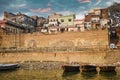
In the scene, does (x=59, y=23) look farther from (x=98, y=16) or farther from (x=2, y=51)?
(x=2, y=51)

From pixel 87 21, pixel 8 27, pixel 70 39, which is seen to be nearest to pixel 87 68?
pixel 70 39

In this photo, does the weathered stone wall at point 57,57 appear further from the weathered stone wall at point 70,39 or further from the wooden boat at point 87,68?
the wooden boat at point 87,68

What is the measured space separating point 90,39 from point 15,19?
38.1 metres

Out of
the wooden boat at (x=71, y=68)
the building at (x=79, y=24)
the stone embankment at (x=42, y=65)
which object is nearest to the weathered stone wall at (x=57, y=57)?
the stone embankment at (x=42, y=65)

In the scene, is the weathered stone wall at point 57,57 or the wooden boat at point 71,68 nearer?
the wooden boat at point 71,68

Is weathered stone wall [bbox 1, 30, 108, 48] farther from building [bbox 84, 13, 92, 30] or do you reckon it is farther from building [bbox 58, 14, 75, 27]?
building [bbox 58, 14, 75, 27]

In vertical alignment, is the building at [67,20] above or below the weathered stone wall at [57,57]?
above

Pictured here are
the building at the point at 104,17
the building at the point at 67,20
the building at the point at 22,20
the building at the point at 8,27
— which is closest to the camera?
the building at the point at 8,27

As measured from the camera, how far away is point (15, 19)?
297 ft

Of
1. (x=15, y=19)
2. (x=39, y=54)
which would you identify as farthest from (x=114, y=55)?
(x=15, y=19)

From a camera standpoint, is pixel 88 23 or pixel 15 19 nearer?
pixel 88 23

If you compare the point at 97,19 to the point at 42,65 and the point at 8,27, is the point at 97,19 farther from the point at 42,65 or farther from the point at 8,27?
the point at 42,65

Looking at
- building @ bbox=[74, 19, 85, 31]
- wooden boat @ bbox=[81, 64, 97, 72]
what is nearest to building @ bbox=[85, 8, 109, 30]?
building @ bbox=[74, 19, 85, 31]

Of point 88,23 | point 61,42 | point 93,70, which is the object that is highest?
point 88,23
